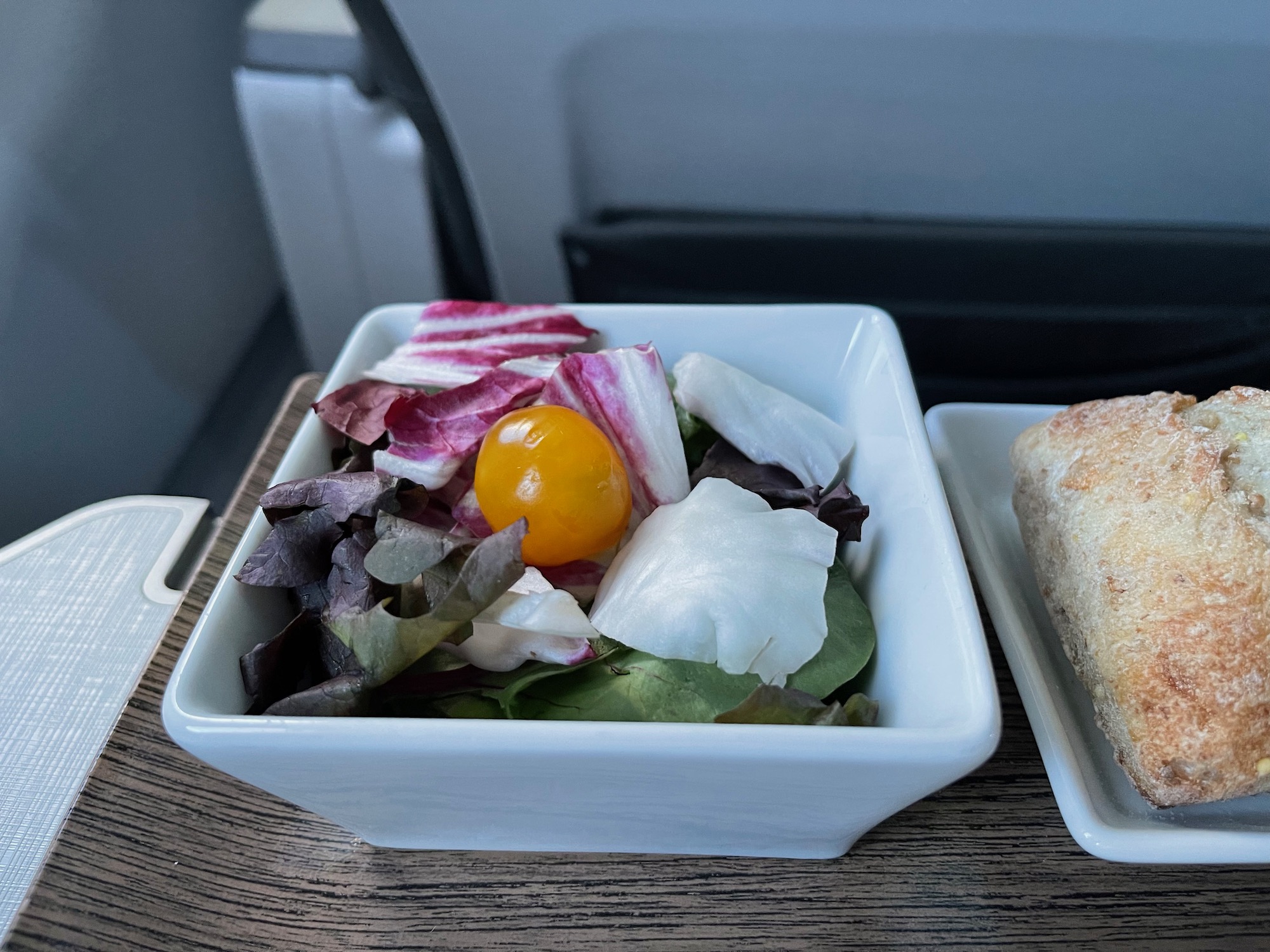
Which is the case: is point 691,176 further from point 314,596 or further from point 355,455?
point 314,596

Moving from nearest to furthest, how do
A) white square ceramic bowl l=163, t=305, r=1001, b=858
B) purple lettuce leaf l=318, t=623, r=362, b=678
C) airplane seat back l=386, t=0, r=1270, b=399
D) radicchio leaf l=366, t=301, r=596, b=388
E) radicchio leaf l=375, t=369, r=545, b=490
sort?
white square ceramic bowl l=163, t=305, r=1001, b=858, purple lettuce leaf l=318, t=623, r=362, b=678, radicchio leaf l=375, t=369, r=545, b=490, radicchio leaf l=366, t=301, r=596, b=388, airplane seat back l=386, t=0, r=1270, b=399

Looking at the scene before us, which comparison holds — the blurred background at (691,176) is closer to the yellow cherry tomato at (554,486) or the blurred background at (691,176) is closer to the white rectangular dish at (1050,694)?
the white rectangular dish at (1050,694)

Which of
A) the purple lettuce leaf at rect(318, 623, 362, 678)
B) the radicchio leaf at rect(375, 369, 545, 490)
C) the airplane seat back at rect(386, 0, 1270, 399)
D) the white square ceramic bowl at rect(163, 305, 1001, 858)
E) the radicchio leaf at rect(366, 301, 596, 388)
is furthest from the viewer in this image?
the airplane seat back at rect(386, 0, 1270, 399)

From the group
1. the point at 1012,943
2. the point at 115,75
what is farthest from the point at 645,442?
the point at 115,75

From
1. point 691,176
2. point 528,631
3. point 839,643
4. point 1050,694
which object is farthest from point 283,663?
point 691,176

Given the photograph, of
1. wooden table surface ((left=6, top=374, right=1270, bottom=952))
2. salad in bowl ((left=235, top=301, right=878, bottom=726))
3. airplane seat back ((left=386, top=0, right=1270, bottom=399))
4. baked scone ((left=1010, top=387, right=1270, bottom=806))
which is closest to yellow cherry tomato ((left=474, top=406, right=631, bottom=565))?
salad in bowl ((left=235, top=301, right=878, bottom=726))

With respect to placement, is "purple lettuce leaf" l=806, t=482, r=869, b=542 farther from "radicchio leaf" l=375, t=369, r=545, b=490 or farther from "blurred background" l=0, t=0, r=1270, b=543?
"blurred background" l=0, t=0, r=1270, b=543

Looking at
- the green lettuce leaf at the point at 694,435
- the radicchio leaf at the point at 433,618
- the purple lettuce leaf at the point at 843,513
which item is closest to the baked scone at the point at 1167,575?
the purple lettuce leaf at the point at 843,513
